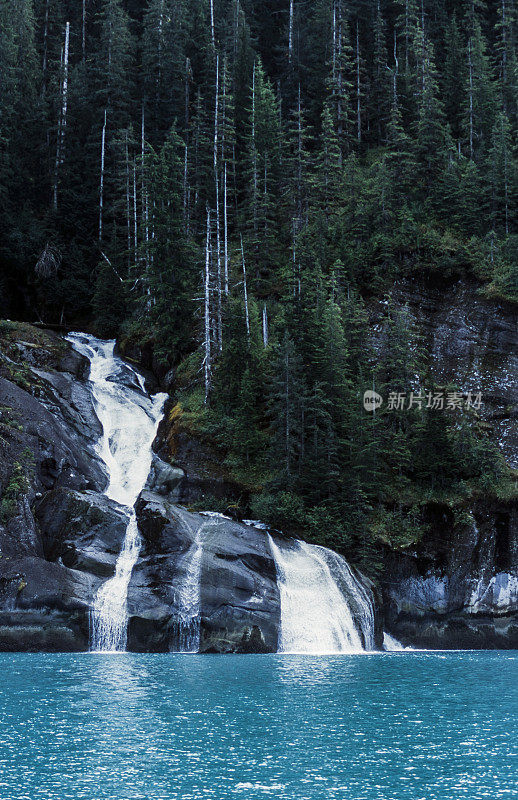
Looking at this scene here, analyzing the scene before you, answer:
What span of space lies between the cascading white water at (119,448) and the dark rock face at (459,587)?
38.1ft

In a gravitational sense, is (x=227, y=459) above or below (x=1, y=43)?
below

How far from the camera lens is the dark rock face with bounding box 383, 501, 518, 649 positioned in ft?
106

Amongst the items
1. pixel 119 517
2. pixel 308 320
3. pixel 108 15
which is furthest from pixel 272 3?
pixel 119 517

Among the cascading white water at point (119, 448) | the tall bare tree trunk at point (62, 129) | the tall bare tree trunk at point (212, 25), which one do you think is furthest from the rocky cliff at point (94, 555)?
the tall bare tree trunk at point (212, 25)

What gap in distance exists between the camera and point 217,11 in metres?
68.7

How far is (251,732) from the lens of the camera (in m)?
13.9

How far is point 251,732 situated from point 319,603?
50.5 ft

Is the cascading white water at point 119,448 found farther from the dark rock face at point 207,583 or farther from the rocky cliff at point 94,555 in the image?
the dark rock face at point 207,583

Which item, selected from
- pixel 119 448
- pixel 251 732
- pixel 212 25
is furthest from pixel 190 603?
pixel 212 25

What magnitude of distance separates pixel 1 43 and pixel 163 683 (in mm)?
49115

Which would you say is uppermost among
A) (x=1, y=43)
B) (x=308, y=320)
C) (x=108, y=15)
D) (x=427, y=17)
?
(x=427, y=17)

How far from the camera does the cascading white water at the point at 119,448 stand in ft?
86.3

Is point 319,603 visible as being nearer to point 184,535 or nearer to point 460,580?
point 184,535

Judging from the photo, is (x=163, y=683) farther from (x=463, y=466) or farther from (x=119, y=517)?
(x=463, y=466)
